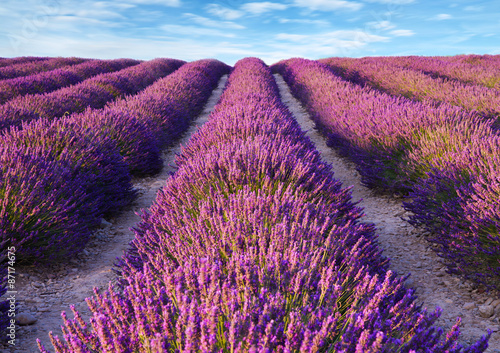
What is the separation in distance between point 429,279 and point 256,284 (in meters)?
2.10

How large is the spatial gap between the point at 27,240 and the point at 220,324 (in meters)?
2.31

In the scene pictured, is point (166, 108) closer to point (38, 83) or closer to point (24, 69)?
point (38, 83)

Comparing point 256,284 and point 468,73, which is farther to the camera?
point 468,73

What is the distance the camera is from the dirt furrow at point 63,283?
2248 mm

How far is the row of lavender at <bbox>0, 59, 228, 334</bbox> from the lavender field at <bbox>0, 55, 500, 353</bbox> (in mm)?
20

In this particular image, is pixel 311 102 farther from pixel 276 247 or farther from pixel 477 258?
pixel 276 247

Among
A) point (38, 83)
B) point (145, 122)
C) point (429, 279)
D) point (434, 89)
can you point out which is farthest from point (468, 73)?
point (38, 83)

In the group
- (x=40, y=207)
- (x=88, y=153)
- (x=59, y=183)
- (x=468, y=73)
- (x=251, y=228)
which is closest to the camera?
(x=251, y=228)

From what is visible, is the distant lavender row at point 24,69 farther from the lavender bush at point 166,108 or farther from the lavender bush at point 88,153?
the lavender bush at point 88,153

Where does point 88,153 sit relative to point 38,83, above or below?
below

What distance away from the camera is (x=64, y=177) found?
3344 millimetres

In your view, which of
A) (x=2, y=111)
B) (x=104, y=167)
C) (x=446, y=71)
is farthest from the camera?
(x=446, y=71)

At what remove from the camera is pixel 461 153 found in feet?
11.4

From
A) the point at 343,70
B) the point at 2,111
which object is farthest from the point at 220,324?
the point at 343,70
